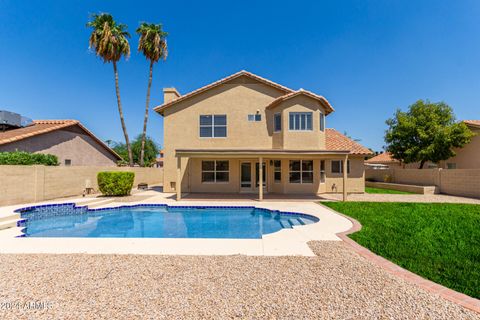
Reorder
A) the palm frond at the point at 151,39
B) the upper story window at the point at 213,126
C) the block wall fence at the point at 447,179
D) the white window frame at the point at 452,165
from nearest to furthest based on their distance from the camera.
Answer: the block wall fence at the point at 447,179 → the upper story window at the point at 213,126 → the white window frame at the point at 452,165 → the palm frond at the point at 151,39

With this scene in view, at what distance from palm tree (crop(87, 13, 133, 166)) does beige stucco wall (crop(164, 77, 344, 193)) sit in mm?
12184

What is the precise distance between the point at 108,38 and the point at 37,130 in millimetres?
11971

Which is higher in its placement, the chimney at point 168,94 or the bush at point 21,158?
the chimney at point 168,94

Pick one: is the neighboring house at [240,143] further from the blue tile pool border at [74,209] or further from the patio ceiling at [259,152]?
the blue tile pool border at [74,209]

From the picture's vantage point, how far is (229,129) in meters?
19.5

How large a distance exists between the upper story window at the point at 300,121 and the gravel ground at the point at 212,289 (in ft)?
42.2

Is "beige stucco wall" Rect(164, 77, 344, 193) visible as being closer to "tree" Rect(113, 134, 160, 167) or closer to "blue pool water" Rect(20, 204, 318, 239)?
"blue pool water" Rect(20, 204, 318, 239)

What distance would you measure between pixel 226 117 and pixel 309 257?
15.1 metres

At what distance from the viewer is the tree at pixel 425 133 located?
78.3 feet

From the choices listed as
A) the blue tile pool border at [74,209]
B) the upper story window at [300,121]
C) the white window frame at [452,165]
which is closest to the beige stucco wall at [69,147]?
the blue tile pool border at [74,209]

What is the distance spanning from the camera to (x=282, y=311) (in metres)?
3.88

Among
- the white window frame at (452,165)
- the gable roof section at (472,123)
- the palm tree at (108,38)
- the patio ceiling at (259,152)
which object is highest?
the palm tree at (108,38)

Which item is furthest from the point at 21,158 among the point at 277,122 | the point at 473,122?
the point at 473,122

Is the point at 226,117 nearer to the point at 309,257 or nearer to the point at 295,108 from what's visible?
the point at 295,108
